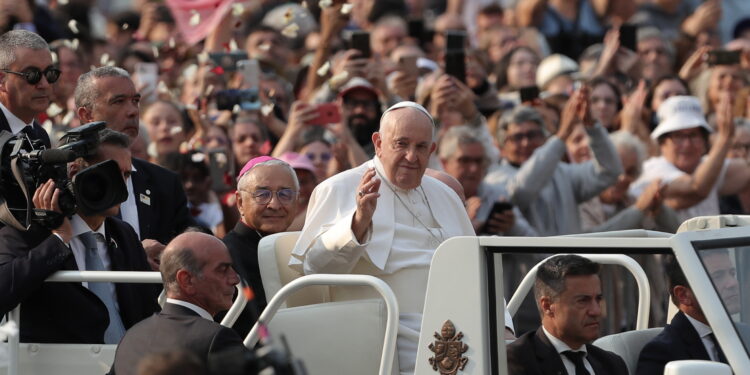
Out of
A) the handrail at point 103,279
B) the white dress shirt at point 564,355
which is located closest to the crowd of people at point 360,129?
the handrail at point 103,279

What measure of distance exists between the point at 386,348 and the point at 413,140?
1.32 meters

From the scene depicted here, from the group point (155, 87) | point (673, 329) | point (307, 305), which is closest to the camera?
point (673, 329)

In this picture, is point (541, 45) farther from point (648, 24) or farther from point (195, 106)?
point (195, 106)

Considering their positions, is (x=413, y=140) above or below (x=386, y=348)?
above

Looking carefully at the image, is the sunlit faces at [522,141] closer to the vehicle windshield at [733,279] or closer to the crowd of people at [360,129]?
the crowd of people at [360,129]

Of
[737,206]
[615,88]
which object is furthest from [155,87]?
[737,206]

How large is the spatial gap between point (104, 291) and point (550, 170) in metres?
4.72

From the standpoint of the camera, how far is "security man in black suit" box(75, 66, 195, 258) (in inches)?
319

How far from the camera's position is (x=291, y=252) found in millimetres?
6742

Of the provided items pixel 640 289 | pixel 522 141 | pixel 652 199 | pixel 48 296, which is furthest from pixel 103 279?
pixel 652 199

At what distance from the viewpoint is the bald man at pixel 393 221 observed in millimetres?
6508

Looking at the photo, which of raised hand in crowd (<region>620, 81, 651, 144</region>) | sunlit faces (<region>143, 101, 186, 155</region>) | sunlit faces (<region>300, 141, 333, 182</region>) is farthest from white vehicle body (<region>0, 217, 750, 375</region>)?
raised hand in crowd (<region>620, 81, 651, 144</region>)

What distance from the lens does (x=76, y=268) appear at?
273 inches

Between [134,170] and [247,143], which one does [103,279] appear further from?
[247,143]
